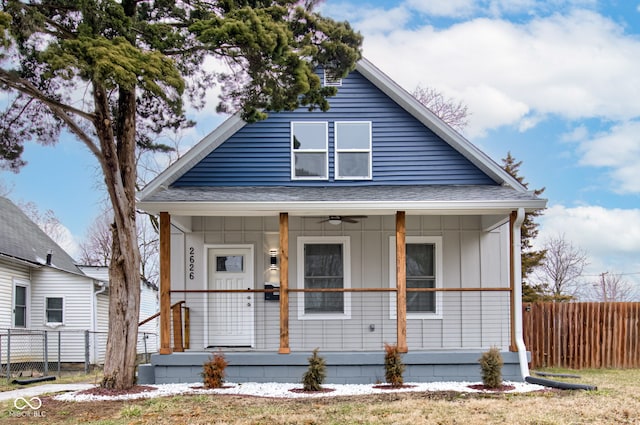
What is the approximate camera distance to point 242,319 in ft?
45.0

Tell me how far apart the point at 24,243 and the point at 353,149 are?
41.2 ft

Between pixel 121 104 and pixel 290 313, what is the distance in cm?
496

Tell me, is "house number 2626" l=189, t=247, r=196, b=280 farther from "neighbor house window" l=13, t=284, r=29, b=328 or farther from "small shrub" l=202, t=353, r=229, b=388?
"neighbor house window" l=13, t=284, r=29, b=328

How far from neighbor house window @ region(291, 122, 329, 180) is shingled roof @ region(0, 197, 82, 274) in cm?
960

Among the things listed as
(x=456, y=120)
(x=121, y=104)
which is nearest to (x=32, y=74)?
(x=121, y=104)

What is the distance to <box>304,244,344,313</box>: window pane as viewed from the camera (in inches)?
541

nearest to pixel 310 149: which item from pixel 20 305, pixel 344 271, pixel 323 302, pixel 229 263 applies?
pixel 344 271

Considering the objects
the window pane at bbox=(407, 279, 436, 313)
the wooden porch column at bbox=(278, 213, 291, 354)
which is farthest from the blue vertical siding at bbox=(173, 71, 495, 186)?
the wooden porch column at bbox=(278, 213, 291, 354)

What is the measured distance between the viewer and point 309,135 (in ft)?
46.2

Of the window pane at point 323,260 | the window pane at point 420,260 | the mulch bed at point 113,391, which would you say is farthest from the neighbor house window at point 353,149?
the mulch bed at point 113,391

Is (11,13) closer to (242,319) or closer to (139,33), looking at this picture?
(139,33)

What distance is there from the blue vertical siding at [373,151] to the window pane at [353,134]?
0.37 feet

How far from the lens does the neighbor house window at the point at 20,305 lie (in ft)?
66.6

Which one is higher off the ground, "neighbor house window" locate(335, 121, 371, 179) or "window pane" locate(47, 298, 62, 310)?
"neighbor house window" locate(335, 121, 371, 179)
